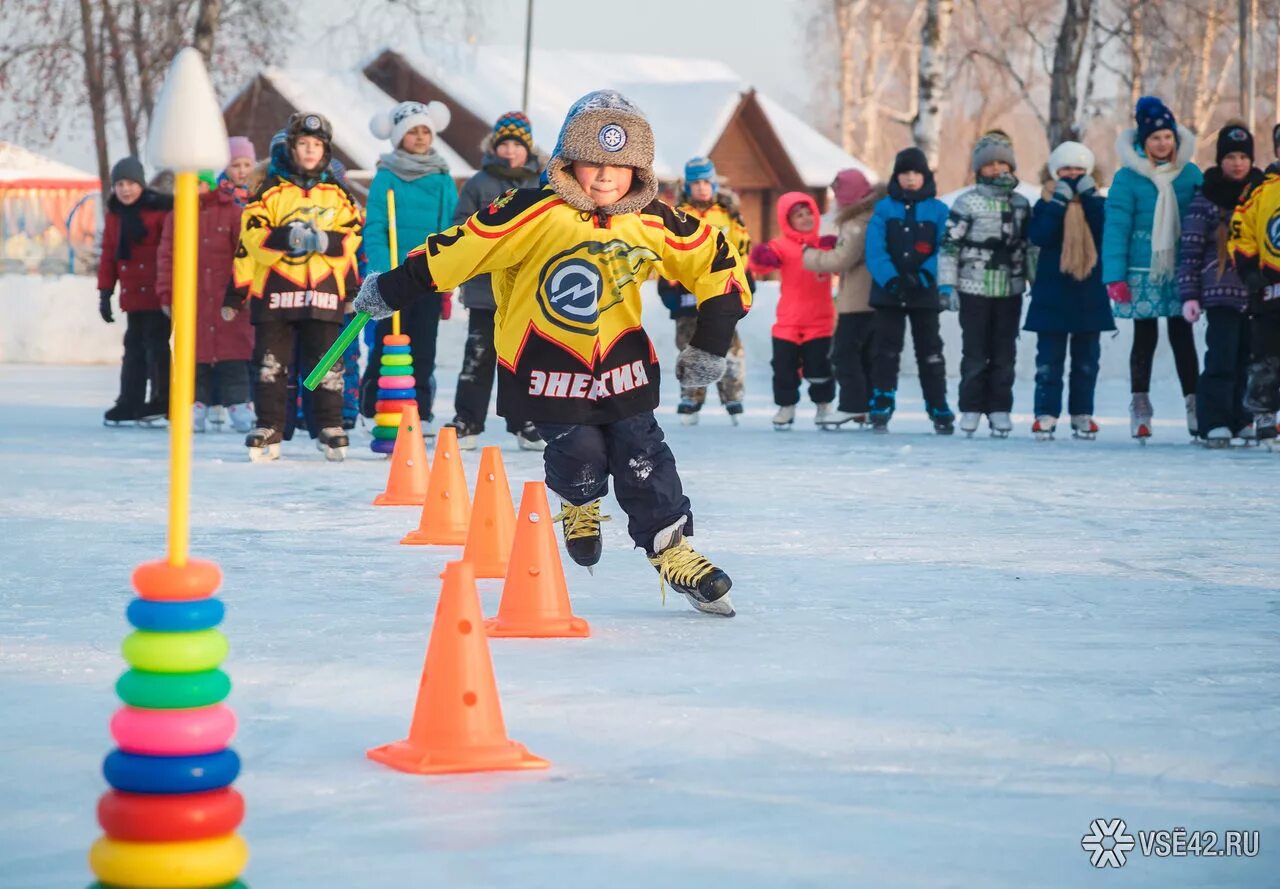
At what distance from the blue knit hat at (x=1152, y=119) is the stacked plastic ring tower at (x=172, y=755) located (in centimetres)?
936

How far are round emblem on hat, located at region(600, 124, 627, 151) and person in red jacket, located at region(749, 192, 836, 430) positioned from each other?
739cm

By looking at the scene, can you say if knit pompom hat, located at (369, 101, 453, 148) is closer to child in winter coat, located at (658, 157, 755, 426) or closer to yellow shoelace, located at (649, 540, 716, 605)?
child in winter coat, located at (658, 157, 755, 426)

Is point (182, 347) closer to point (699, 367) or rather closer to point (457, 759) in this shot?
point (457, 759)

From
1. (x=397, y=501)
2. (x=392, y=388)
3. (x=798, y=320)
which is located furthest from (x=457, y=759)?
(x=798, y=320)

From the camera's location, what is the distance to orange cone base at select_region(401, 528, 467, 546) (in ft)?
23.3

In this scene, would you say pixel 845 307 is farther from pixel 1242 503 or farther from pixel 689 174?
pixel 1242 503

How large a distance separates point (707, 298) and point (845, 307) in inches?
279

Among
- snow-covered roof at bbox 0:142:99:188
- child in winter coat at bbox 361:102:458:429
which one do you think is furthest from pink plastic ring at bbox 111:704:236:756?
snow-covered roof at bbox 0:142:99:188

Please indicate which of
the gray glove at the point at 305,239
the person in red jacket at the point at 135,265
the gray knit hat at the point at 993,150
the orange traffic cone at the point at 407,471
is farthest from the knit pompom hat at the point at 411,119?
the gray knit hat at the point at 993,150

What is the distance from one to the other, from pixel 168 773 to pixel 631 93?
40.8 m

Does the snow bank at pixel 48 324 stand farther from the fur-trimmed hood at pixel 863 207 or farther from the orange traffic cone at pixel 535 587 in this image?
the orange traffic cone at pixel 535 587

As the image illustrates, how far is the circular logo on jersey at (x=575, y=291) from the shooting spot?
5531mm

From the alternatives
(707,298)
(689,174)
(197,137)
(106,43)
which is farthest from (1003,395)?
(106,43)

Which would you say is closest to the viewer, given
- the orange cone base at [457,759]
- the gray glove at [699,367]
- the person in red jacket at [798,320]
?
the orange cone base at [457,759]
